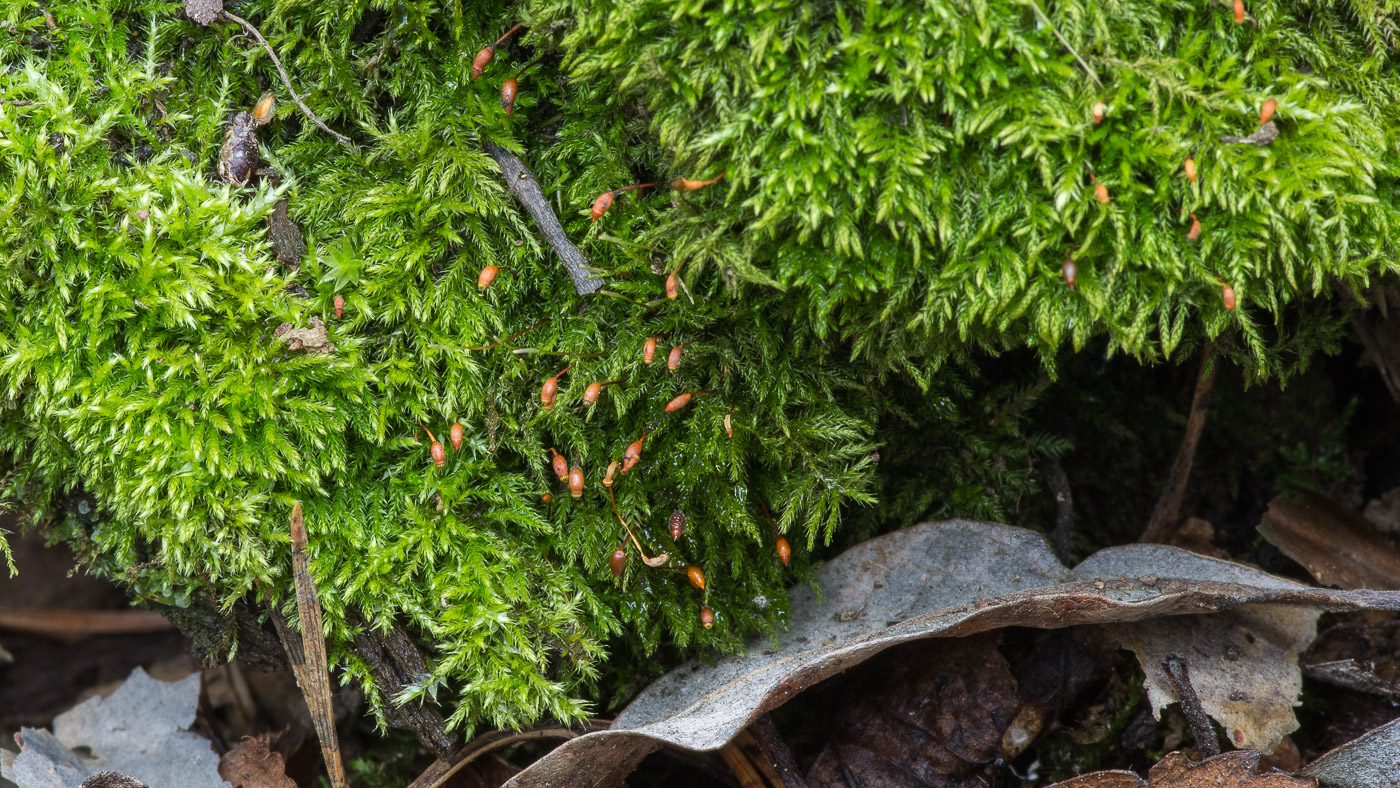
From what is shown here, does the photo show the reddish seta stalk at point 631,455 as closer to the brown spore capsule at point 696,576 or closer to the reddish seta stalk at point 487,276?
the brown spore capsule at point 696,576

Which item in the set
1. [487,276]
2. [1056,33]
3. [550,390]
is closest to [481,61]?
[487,276]

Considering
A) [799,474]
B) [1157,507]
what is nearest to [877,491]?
[799,474]

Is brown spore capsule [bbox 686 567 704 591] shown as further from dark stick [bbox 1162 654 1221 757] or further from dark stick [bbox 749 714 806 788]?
dark stick [bbox 1162 654 1221 757]

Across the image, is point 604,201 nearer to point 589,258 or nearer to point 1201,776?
point 589,258

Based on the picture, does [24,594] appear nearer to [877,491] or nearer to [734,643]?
[734,643]

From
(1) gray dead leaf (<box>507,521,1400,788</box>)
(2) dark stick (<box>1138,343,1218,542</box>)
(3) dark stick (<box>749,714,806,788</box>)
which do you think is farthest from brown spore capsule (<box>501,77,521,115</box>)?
(2) dark stick (<box>1138,343,1218,542</box>)

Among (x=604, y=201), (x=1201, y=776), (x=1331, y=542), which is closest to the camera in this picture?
(x=1201, y=776)
